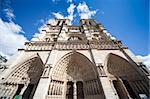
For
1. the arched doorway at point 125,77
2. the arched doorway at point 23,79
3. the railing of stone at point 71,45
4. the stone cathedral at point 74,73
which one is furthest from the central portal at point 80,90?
the railing of stone at point 71,45

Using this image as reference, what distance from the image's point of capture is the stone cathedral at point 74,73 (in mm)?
7473

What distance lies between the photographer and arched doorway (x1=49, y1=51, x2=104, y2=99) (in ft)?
25.3

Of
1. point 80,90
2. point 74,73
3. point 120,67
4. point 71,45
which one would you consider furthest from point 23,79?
point 120,67

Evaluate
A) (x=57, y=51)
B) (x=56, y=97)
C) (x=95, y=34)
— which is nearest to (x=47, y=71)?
(x=56, y=97)

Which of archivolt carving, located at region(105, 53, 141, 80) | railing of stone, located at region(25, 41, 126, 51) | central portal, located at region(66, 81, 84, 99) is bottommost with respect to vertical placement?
central portal, located at region(66, 81, 84, 99)

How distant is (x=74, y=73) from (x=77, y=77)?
0.43m

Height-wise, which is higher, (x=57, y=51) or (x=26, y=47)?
(x=26, y=47)

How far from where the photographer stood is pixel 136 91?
25.7ft

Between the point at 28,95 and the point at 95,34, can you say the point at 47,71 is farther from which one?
the point at 95,34

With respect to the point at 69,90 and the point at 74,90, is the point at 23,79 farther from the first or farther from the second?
the point at 74,90

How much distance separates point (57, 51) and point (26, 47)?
3116mm

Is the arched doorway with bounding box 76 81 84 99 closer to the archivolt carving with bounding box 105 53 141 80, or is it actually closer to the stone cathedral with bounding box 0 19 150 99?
the stone cathedral with bounding box 0 19 150 99

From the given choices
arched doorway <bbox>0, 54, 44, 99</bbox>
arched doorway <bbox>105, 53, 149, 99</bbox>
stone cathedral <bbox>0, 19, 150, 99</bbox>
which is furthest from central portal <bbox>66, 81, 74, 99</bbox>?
arched doorway <bbox>105, 53, 149, 99</bbox>

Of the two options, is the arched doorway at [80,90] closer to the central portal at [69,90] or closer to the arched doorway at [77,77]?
the arched doorway at [77,77]
